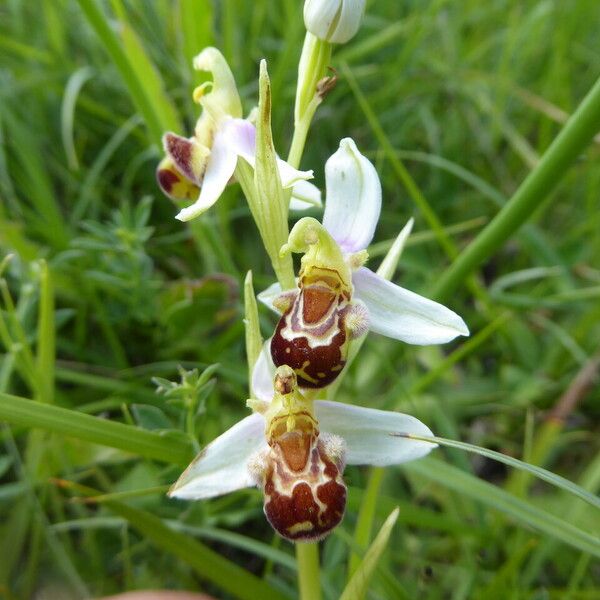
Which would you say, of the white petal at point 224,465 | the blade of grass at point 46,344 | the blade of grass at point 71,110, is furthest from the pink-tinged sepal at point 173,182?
the blade of grass at point 71,110

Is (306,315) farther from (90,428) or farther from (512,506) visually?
(512,506)

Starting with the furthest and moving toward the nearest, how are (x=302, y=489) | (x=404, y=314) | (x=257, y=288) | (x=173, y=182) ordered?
(x=257, y=288)
(x=173, y=182)
(x=404, y=314)
(x=302, y=489)

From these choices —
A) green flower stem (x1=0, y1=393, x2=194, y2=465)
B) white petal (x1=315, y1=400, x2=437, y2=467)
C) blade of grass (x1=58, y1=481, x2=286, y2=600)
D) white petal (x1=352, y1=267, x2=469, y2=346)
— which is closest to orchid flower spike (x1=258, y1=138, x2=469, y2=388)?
white petal (x1=352, y1=267, x2=469, y2=346)

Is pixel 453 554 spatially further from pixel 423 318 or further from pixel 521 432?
pixel 423 318

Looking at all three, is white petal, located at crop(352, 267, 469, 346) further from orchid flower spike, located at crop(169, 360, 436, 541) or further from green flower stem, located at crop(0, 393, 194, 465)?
green flower stem, located at crop(0, 393, 194, 465)

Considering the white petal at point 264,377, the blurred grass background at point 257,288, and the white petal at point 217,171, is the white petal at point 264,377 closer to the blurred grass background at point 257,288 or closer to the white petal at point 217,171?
the blurred grass background at point 257,288

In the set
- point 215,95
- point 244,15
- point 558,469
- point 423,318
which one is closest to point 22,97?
point 244,15

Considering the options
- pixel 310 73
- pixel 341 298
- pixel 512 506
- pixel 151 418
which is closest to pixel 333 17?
pixel 310 73
